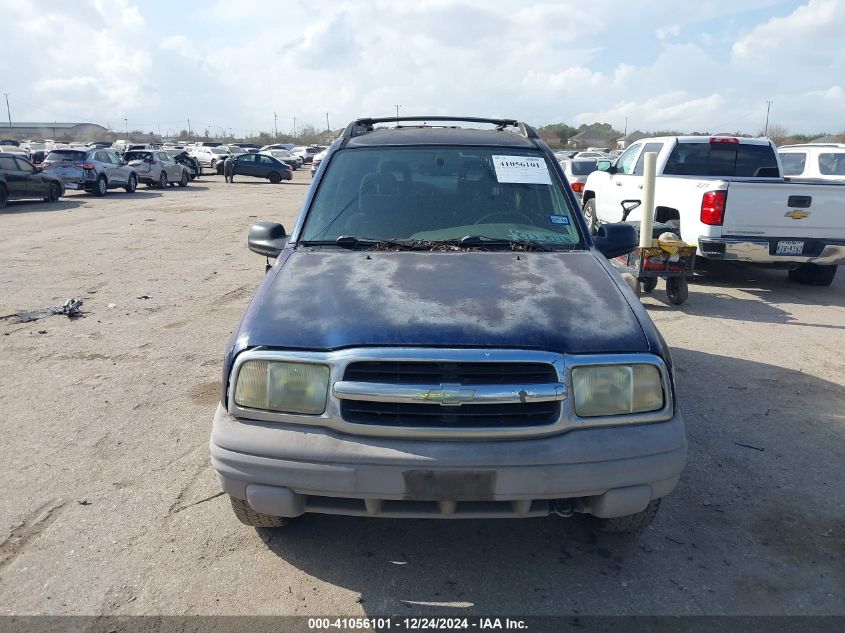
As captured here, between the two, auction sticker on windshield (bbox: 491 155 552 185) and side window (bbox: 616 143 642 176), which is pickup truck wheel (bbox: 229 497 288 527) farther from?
side window (bbox: 616 143 642 176)

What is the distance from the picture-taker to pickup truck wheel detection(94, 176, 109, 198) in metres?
22.8

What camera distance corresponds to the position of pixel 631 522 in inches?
121

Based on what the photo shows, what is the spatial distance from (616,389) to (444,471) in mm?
801

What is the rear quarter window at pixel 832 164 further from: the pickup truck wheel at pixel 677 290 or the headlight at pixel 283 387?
the headlight at pixel 283 387

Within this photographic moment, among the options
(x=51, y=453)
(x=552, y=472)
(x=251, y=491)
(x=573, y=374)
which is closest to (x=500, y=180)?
(x=573, y=374)

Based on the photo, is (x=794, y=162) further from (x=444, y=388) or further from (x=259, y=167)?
(x=259, y=167)

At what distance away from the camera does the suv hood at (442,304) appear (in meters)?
2.74

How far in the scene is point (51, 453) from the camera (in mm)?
4043

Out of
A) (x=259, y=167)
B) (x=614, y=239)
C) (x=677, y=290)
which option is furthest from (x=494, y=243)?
(x=259, y=167)

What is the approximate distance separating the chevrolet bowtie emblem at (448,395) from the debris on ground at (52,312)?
587 cm

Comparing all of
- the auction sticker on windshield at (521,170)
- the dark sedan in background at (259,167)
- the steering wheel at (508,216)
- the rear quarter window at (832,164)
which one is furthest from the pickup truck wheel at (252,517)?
the dark sedan in background at (259,167)

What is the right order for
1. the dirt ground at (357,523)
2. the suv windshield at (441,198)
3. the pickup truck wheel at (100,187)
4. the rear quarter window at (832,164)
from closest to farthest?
the dirt ground at (357,523)
the suv windshield at (441,198)
the rear quarter window at (832,164)
the pickup truck wheel at (100,187)

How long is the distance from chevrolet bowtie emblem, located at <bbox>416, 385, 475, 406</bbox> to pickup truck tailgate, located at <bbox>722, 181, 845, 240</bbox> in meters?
6.39

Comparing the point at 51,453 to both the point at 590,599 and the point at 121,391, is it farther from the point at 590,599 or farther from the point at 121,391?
the point at 590,599
